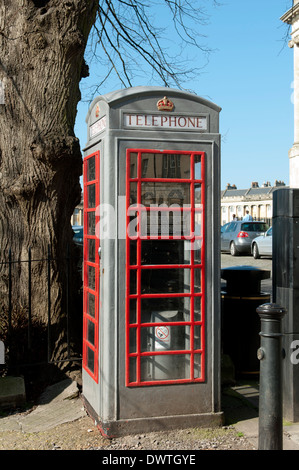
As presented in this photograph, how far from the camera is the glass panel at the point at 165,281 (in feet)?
15.3

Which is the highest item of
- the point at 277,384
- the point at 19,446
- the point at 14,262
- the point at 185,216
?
the point at 185,216

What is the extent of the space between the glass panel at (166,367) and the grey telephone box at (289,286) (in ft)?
2.99

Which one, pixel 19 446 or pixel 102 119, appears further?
pixel 102 119

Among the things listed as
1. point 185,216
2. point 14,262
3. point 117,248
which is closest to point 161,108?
point 185,216

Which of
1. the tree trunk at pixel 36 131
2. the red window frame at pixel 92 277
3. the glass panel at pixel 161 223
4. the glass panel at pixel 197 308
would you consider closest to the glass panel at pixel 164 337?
the glass panel at pixel 197 308

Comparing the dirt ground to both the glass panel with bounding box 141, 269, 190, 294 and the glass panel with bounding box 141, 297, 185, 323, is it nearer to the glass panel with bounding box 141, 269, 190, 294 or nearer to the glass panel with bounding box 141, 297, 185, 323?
the glass panel with bounding box 141, 297, 185, 323

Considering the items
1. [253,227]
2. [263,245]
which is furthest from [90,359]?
[253,227]

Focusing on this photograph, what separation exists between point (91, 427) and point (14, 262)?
192 centimetres

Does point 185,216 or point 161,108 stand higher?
point 161,108

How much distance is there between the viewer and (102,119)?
4.72 m

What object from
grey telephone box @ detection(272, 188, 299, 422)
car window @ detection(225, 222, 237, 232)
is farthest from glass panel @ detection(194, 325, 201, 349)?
car window @ detection(225, 222, 237, 232)

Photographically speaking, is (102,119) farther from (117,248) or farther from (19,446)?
(19,446)

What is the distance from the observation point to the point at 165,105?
4629 millimetres

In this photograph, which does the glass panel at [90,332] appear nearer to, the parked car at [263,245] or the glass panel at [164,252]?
the glass panel at [164,252]
